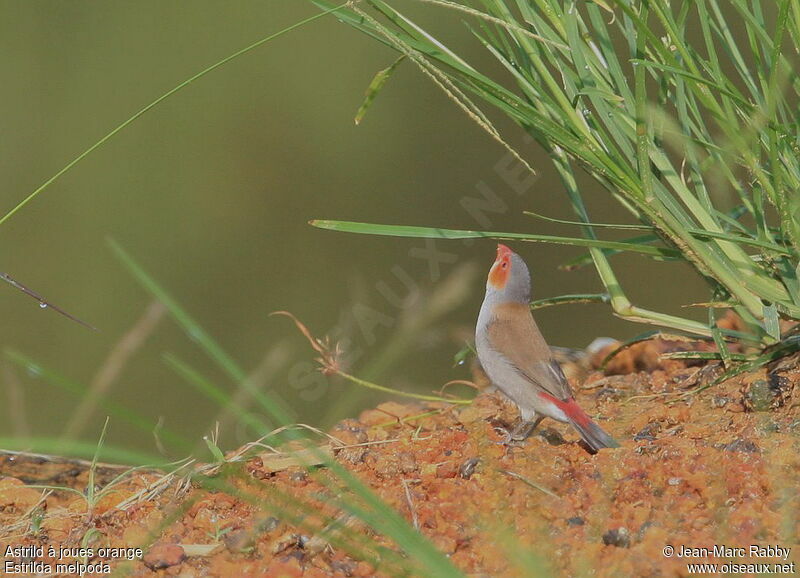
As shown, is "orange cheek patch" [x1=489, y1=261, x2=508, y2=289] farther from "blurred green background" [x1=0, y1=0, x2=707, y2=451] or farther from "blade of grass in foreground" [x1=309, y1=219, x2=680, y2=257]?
"blurred green background" [x1=0, y1=0, x2=707, y2=451]

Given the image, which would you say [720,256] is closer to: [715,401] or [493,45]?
[715,401]

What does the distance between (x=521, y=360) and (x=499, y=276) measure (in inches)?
12.0

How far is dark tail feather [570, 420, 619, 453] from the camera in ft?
6.32

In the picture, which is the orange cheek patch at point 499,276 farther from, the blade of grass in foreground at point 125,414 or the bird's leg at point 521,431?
the blade of grass in foreground at point 125,414

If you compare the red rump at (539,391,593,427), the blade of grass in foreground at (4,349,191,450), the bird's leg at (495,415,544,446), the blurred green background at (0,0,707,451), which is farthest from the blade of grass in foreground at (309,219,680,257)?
the blurred green background at (0,0,707,451)

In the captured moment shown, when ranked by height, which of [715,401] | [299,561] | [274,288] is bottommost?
[274,288]

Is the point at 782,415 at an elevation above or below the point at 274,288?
above

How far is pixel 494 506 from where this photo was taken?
1.65 metres

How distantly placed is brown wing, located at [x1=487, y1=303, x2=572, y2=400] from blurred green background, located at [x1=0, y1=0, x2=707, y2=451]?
2648 mm

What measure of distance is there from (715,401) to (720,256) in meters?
0.28

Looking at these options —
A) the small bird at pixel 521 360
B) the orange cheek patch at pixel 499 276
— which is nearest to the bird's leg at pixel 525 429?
the small bird at pixel 521 360

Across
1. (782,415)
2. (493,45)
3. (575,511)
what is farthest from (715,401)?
(493,45)

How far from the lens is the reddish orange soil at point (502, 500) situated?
1.46 meters

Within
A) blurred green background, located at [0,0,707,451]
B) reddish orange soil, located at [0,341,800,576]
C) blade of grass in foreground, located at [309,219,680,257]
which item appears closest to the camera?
reddish orange soil, located at [0,341,800,576]
